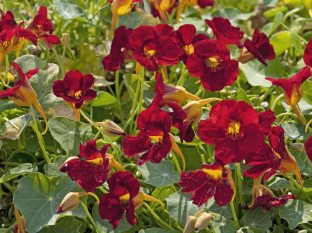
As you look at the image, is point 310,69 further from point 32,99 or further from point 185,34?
point 32,99

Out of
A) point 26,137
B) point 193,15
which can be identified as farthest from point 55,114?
point 193,15

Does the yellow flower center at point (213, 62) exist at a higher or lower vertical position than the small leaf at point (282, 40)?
higher

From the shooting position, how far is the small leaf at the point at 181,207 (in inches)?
50.5

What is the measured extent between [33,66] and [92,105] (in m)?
Answer: 0.23

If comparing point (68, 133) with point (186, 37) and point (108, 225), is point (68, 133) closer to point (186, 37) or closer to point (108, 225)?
point (108, 225)

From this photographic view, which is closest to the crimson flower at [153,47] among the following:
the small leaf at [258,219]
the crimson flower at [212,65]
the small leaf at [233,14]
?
the crimson flower at [212,65]

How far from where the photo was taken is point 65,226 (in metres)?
1.35

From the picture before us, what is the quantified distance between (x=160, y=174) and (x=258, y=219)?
0.91ft

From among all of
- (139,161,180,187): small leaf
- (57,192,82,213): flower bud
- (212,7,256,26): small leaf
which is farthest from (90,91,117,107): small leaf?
(212,7,256,26): small leaf

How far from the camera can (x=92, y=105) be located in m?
1.74

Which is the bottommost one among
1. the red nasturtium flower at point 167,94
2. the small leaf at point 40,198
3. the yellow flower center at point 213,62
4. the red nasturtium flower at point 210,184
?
the small leaf at point 40,198

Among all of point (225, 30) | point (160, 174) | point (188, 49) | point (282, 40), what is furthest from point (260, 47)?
point (282, 40)

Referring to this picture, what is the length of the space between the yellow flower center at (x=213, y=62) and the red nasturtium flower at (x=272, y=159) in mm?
241

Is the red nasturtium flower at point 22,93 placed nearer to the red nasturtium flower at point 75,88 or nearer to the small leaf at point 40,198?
the red nasturtium flower at point 75,88
